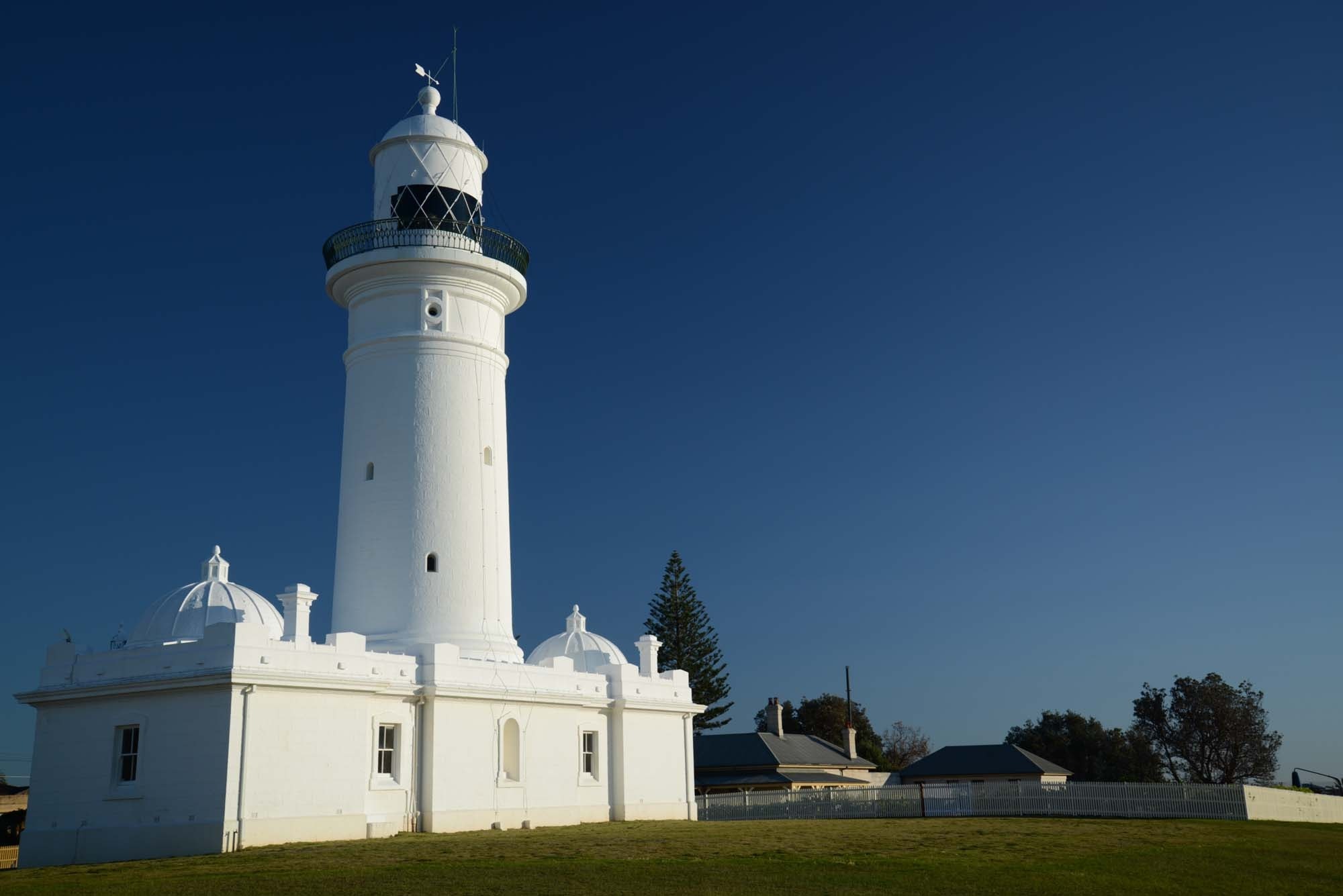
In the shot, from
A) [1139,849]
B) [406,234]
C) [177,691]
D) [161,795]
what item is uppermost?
[406,234]

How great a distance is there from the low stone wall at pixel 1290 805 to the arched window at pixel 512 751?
61.1 feet

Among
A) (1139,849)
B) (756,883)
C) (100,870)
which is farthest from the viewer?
(1139,849)

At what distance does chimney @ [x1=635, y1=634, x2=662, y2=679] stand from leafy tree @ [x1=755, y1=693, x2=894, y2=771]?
135ft

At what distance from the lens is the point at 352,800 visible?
21812 mm

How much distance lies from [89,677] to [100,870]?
539cm

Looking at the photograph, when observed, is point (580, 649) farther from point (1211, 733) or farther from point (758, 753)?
point (1211, 733)

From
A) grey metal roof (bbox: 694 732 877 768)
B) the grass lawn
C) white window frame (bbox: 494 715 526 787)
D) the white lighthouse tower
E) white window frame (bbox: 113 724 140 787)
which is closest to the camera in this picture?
the grass lawn

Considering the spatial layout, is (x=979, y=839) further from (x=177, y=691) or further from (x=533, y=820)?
(x=177, y=691)

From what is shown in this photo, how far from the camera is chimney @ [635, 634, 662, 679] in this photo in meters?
30.8

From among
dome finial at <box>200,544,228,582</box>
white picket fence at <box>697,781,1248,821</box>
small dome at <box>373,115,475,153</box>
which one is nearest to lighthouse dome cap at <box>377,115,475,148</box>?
small dome at <box>373,115,475,153</box>

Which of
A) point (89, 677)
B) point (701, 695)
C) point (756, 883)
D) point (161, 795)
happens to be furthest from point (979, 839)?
point (701, 695)

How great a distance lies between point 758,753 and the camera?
156 feet

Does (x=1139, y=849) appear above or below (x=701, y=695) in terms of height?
below

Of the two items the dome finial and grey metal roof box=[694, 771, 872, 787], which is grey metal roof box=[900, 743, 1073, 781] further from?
the dome finial
